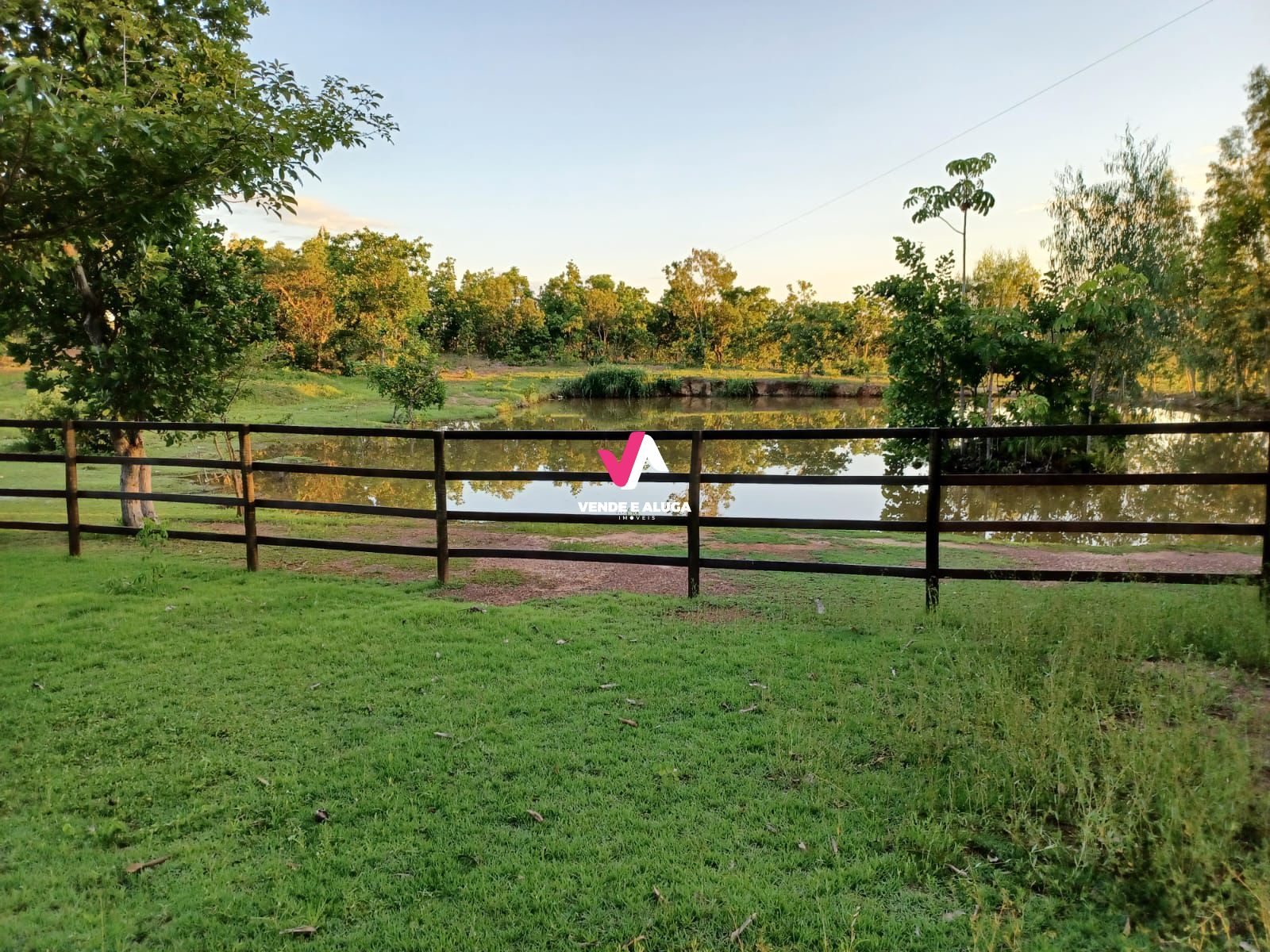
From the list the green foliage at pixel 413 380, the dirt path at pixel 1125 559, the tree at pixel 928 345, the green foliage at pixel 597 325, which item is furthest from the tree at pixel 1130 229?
the green foliage at pixel 597 325

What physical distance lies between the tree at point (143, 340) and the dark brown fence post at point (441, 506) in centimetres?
503

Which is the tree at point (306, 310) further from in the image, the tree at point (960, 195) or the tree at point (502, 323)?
the tree at point (960, 195)

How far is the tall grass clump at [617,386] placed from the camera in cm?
3966

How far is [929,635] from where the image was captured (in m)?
4.84

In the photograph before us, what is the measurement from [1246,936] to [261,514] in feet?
41.1

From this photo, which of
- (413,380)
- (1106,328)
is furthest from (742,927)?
(413,380)

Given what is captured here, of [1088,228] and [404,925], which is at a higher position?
[1088,228]

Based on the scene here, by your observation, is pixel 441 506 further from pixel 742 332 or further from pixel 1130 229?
pixel 742 332

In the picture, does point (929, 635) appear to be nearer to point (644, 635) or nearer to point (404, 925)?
point (644, 635)

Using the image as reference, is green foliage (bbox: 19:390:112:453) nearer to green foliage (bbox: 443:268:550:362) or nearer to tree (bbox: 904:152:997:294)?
tree (bbox: 904:152:997:294)

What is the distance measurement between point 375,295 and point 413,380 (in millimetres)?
22010

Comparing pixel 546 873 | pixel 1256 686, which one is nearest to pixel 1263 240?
pixel 1256 686

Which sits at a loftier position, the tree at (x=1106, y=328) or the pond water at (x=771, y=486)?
the tree at (x=1106, y=328)

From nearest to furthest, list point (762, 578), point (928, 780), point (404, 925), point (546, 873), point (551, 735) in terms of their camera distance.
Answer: point (404, 925) < point (546, 873) < point (928, 780) < point (551, 735) < point (762, 578)
